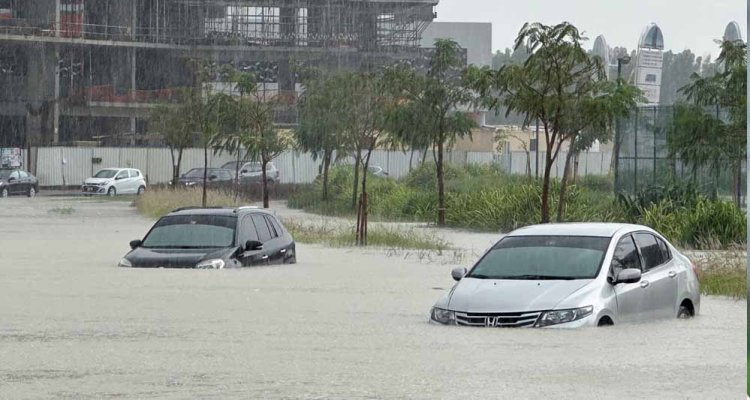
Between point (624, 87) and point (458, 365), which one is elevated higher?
point (624, 87)

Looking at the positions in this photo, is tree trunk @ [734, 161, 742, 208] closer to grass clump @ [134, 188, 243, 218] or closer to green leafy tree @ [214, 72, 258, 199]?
green leafy tree @ [214, 72, 258, 199]

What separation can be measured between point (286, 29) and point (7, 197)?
30.6 m

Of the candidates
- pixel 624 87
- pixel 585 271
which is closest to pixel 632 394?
pixel 585 271

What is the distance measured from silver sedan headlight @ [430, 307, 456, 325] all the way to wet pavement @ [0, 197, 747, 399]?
121mm

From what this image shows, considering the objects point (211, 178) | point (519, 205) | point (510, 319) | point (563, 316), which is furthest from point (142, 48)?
point (563, 316)

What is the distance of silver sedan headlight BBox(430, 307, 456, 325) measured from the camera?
15.0m

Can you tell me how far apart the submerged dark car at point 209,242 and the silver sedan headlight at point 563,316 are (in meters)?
8.81

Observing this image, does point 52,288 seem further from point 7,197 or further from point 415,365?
point 7,197

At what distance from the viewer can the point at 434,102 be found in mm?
44562

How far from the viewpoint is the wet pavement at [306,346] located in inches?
454

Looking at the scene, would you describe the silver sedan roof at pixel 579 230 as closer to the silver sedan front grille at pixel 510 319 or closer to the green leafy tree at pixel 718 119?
the silver sedan front grille at pixel 510 319

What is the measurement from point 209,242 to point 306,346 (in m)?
9.06

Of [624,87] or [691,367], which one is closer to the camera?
[691,367]

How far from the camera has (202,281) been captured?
21.4m
